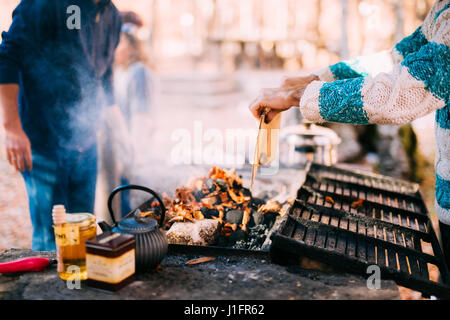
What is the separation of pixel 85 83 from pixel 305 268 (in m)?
2.17

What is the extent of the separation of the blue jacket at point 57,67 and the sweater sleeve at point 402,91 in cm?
194

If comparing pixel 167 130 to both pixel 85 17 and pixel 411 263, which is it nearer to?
pixel 85 17

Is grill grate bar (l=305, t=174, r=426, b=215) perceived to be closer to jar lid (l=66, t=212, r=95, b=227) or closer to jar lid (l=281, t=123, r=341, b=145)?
jar lid (l=281, t=123, r=341, b=145)

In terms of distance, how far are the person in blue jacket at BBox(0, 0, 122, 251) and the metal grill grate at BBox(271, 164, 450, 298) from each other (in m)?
1.78

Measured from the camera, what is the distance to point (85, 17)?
9.27 feet

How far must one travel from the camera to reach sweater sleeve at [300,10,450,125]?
156cm

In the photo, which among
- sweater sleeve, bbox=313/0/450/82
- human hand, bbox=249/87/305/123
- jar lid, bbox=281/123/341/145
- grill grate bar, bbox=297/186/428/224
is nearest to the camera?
human hand, bbox=249/87/305/123

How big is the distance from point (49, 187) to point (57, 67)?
888mm

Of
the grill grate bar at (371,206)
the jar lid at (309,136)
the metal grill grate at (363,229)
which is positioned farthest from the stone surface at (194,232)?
the jar lid at (309,136)

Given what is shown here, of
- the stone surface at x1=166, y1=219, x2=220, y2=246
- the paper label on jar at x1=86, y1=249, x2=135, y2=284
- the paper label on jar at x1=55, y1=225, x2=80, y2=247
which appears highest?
the paper label on jar at x1=55, y1=225, x2=80, y2=247

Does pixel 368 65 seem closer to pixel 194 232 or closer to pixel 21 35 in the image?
pixel 194 232

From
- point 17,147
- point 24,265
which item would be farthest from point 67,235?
point 17,147

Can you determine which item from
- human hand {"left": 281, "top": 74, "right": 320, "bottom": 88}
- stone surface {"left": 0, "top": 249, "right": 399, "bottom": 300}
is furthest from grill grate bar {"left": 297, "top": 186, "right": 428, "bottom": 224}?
stone surface {"left": 0, "top": 249, "right": 399, "bottom": 300}
